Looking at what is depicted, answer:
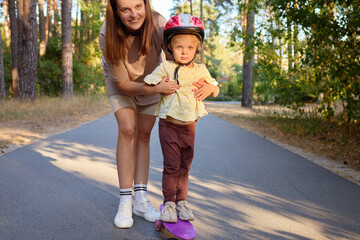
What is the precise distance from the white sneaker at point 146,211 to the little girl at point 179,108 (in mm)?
319

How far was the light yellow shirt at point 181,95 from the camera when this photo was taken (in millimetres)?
2971

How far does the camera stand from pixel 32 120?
11.1m

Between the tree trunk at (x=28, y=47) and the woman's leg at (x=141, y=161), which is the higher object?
the tree trunk at (x=28, y=47)

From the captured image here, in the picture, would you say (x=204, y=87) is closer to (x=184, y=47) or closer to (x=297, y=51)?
(x=184, y=47)

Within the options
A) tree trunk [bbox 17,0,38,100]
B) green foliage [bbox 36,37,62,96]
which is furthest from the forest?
green foliage [bbox 36,37,62,96]

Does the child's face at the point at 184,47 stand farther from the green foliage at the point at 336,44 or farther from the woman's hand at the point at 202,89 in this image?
the green foliage at the point at 336,44

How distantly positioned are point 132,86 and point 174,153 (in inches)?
26.1

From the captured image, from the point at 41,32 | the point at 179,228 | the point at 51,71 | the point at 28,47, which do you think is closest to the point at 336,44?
the point at 179,228

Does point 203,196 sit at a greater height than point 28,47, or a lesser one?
lesser

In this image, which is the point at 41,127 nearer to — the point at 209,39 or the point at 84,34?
the point at 84,34

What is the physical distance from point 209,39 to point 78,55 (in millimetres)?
29907

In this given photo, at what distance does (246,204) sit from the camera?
384cm

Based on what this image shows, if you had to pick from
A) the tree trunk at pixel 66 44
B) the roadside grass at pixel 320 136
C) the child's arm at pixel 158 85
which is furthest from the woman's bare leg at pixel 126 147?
the tree trunk at pixel 66 44

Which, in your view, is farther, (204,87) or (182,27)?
(204,87)
